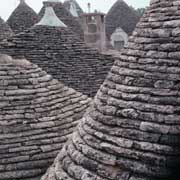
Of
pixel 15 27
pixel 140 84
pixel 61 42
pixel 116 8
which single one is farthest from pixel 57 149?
pixel 116 8

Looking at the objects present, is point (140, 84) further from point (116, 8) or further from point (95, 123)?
point (116, 8)

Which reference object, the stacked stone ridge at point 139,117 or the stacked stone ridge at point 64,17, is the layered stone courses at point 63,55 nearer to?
the stacked stone ridge at point 64,17

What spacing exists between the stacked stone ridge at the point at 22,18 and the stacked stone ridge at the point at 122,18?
7.62m

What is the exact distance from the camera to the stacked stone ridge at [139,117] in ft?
15.9

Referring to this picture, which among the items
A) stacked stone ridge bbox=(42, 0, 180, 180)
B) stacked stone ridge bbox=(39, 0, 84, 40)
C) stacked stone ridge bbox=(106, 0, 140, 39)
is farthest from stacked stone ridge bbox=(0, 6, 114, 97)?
stacked stone ridge bbox=(106, 0, 140, 39)

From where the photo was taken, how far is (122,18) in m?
27.0

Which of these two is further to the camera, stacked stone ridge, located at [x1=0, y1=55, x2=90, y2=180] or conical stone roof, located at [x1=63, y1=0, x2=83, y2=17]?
conical stone roof, located at [x1=63, y1=0, x2=83, y2=17]

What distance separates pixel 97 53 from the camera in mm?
14500

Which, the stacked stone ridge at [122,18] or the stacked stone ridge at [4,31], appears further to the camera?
the stacked stone ridge at [122,18]

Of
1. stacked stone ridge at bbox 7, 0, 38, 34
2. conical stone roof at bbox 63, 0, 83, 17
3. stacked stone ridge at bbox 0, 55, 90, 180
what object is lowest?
stacked stone ridge at bbox 0, 55, 90, 180

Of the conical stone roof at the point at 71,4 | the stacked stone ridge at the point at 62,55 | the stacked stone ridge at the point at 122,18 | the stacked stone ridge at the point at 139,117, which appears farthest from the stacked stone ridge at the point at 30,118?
the conical stone roof at the point at 71,4

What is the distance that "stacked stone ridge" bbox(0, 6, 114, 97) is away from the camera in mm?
12758

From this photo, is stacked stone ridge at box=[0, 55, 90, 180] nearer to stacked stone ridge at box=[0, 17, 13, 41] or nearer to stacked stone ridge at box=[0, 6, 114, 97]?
stacked stone ridge at box=[0, 6, 114, 97]

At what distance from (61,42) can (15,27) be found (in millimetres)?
5903
